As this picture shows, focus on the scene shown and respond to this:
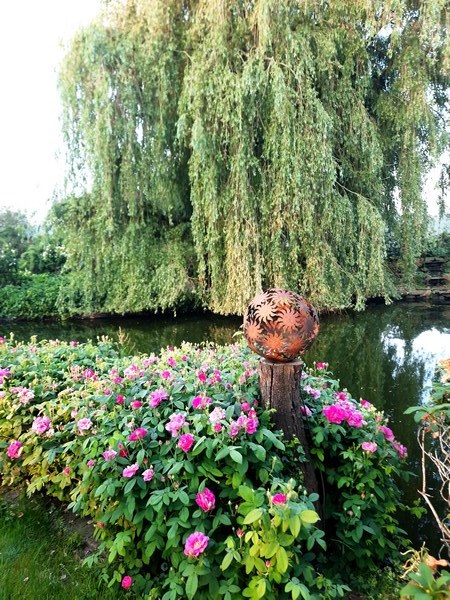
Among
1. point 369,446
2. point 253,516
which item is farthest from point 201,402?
point 369,446

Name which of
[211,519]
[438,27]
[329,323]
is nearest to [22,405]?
[211,519]

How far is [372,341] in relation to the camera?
21.9 feet

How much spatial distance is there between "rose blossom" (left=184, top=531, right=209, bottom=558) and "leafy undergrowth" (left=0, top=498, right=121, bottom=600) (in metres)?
0.47

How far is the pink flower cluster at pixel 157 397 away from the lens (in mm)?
1611

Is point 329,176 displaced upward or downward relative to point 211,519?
upward

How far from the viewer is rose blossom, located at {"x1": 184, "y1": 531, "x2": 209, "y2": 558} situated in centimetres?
125

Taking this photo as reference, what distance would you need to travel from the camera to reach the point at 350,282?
7207mm

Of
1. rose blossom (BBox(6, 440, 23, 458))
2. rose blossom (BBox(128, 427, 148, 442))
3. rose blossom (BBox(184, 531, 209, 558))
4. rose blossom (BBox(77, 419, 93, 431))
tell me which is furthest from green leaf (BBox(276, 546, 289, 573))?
rose blossom (BBox(6, 440, 23, 458))

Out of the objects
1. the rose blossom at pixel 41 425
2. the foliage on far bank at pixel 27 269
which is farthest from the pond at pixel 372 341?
the rose blossom at pixel 41 425

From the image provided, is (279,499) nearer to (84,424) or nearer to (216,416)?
(216,416)

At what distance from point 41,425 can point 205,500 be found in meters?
0.87

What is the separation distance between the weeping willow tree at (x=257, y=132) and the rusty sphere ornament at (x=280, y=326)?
5.01 meters

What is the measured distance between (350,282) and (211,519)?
247 inches

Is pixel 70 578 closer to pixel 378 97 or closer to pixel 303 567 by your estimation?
pixel 303 567
